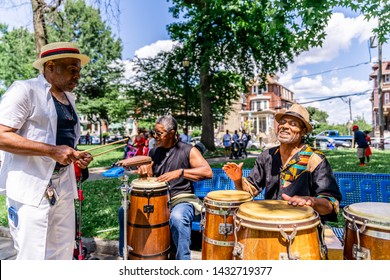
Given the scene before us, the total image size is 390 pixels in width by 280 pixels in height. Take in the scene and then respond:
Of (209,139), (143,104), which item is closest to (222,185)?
(209,139)

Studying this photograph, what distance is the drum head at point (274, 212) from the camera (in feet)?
6.29

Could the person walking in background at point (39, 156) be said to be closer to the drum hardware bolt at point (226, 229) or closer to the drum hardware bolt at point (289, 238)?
the drum hardware bolt at point (226, 229)

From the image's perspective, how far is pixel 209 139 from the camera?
1903 cm

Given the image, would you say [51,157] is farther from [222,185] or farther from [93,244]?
[222,185]

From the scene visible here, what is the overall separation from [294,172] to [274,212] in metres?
0.95

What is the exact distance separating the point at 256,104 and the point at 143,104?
42.4 metres

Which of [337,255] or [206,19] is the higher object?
[206,19]

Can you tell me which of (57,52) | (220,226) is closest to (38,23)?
(57,52)

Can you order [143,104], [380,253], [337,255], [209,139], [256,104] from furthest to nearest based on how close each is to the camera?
[256,104]
[143,104]
[209,139]
[337,255]
[380,253]

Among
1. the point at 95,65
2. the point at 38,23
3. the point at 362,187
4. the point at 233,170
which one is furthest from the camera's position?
the point at 95,65

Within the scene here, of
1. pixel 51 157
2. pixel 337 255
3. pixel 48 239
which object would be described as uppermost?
pixel 51 157

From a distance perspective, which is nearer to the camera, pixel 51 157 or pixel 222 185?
pixel 51 157

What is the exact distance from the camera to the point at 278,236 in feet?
6.15

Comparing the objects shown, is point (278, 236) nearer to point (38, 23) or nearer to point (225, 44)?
point (38, 23)
